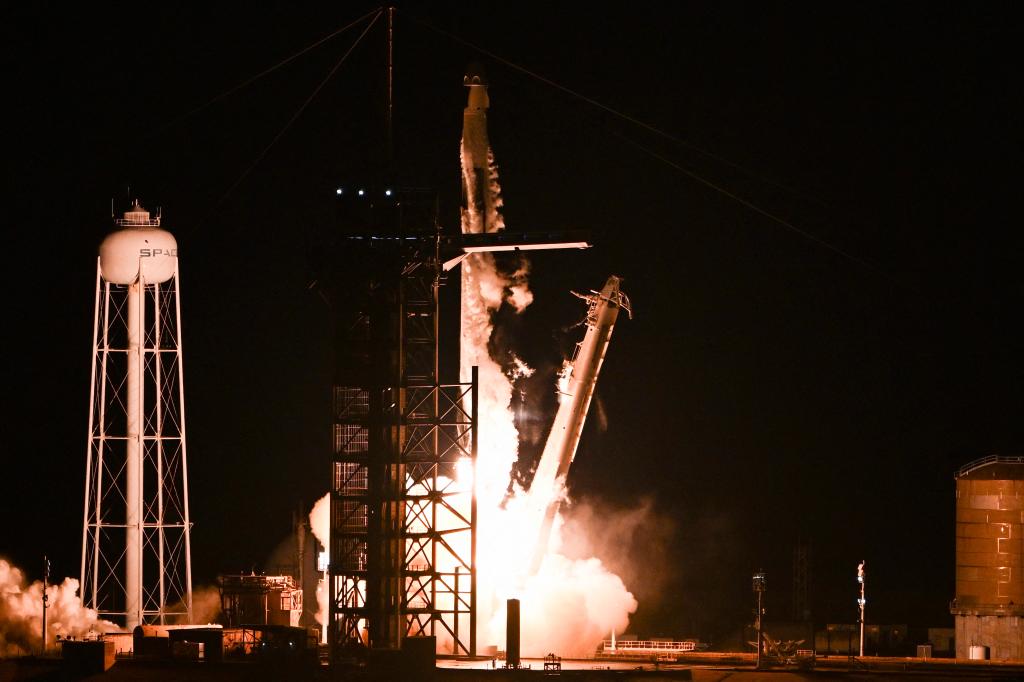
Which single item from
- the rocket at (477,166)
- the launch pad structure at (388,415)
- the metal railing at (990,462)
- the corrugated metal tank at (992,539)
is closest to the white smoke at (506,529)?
the rocket at (477,166)

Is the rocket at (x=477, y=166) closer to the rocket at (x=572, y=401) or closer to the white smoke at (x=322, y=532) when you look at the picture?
the rocket at (x=572, y=401)

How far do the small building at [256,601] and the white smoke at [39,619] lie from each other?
379cm

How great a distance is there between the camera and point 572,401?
56.0 meters

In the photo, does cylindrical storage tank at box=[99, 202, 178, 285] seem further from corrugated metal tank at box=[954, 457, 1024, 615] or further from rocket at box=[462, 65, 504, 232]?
corrugated metal tank at box=[954, 457, 1024, 615]

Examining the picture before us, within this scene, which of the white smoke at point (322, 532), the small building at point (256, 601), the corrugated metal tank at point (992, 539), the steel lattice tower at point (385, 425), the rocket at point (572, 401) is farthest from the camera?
the corrugated metal tank at point (992, 539)

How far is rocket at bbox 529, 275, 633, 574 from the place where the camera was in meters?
55.3

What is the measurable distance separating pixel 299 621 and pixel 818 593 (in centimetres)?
3980

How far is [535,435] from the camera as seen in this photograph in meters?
60.3

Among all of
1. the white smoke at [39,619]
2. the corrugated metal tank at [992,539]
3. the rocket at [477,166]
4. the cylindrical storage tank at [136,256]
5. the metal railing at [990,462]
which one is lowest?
the white smoke at [39,619]

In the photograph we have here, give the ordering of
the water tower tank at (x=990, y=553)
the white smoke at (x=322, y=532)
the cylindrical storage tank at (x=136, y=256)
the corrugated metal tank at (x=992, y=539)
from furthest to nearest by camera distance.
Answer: the corrugated metal tank at (x=992, y=539), the water tower tank at (x=990, y=553), the white smoke at (x=322, y=532), the cylindrical storage tank at (x=136, y=256)

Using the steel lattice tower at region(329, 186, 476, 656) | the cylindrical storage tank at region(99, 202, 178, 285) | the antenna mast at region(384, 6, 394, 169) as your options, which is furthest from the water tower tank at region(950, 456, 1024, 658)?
the cylindrical storage tank at region(99, 202, 178, 285)

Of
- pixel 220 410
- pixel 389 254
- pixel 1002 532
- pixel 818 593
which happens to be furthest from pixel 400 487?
pixel 818 593

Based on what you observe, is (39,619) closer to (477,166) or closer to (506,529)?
(506,529)

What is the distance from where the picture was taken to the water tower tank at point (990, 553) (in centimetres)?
6600
